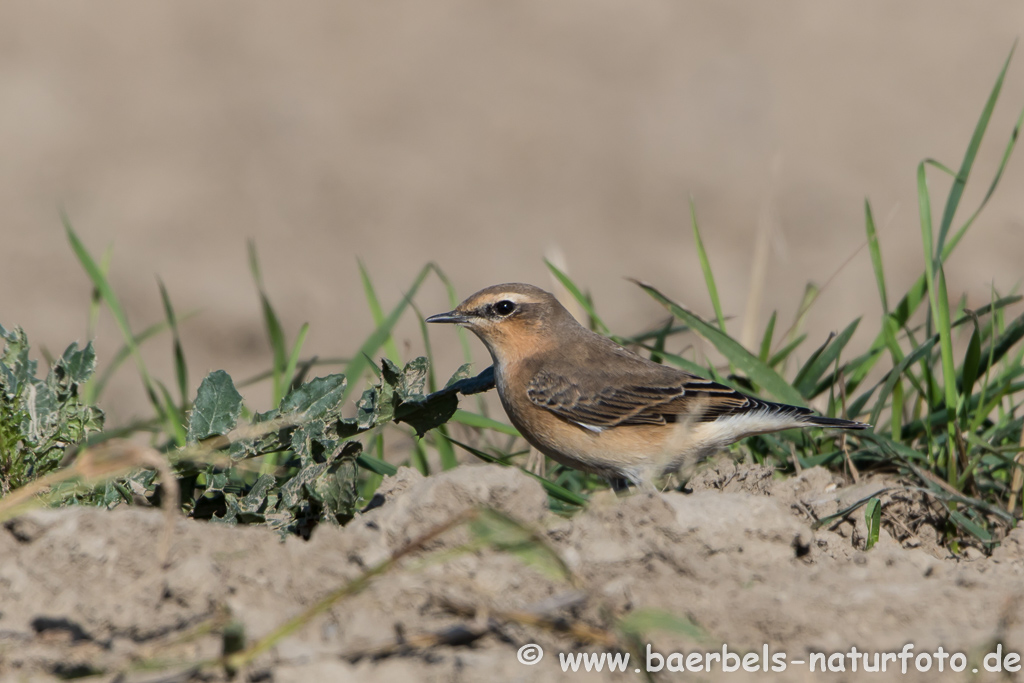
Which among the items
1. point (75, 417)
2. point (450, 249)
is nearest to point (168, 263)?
point (450, 249)

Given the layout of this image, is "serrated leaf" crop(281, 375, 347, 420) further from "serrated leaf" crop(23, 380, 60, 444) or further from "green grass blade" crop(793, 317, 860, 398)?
"green grass blade" crop(793, 317, 860, 398)

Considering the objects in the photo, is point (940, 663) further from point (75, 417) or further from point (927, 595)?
point (75, 417)

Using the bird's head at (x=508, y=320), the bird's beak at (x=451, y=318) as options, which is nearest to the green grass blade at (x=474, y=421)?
the bird's head at (x=508, y=320)

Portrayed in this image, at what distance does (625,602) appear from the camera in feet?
9.82

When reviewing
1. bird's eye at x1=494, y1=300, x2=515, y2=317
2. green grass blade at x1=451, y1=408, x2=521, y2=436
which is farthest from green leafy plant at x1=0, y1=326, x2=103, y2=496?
bird's eye at x1=494, y1=300, x2=515, y2=317

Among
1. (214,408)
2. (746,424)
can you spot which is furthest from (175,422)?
(746,424)

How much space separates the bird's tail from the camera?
16.0 feet

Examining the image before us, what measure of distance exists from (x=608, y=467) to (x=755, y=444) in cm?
81

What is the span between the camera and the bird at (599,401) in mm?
5223

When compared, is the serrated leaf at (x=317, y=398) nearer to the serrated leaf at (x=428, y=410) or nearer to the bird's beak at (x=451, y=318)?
the serrated leaf at (x=428, y=410)

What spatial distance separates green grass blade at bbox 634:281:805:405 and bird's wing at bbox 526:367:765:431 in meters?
0.21

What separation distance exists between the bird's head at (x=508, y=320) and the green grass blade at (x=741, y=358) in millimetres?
712

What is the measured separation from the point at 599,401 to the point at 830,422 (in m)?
1.20

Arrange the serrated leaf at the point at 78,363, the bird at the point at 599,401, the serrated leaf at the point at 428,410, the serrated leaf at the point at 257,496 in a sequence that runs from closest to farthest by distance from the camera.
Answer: the serrated leaf at the point at 257,496, the serrated leaf at the point at 428,410, the serrated leaf at the point at 78,363, the bird at the point at 599,401
